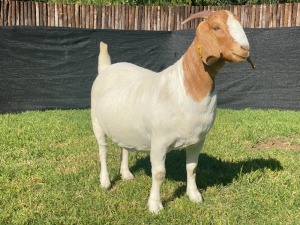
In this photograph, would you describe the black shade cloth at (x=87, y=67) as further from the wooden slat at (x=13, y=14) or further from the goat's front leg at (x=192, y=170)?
the goat's front leg at (x=192, y=170)

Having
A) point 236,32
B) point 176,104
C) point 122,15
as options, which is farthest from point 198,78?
point 122,15

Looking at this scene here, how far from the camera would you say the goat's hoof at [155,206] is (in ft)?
12.7

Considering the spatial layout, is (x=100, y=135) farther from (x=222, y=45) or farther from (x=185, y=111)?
(x=222, y=45)

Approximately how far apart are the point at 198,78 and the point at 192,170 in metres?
1.09

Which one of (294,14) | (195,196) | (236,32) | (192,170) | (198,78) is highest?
(236,32)

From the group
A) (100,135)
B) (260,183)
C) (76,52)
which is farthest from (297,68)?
(100,135)

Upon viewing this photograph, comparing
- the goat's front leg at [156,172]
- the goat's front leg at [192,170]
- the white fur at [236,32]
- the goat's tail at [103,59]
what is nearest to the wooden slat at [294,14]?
the goat's tail at [103,59]

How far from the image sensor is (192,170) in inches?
165

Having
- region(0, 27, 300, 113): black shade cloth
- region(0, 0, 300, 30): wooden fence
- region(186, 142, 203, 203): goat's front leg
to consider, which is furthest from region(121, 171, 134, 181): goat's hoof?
region(0, 0, 300, 30): wooden fence

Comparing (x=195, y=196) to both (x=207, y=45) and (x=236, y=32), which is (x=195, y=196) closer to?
(x=207, y=45)

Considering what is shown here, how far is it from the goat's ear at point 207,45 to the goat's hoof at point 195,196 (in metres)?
1.49

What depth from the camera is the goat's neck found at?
3.54m

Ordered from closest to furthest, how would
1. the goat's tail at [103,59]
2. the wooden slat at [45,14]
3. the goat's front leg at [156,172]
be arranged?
the goat's front leg at [156,172]
the goat's tail at [103,59]
the wooden slat at [45,14]

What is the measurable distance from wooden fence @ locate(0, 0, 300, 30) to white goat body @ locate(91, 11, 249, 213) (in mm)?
7066
